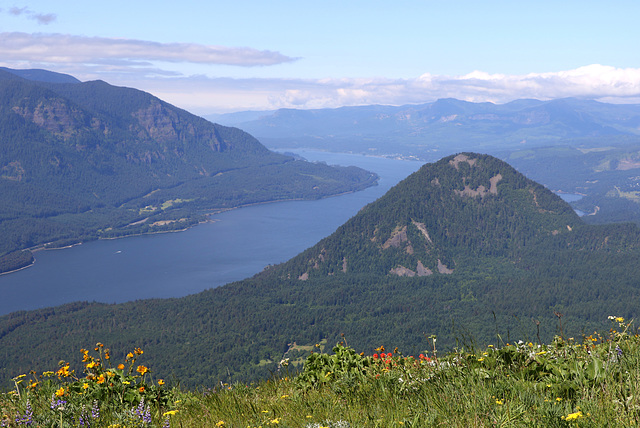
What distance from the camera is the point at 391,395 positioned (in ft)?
30.2

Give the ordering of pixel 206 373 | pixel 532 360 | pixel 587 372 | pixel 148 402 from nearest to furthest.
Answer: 1. pixel 587 372
2. pixel 532 360
3. pixel 148 402
4. pixel 206 373

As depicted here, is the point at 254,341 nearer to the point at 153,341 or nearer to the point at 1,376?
the point at 153,341

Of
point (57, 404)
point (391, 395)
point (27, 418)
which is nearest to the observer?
point (27, 418)

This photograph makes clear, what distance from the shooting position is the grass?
7.47m

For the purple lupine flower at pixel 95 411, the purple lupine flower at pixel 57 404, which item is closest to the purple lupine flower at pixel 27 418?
the purple lupine flower at pixel 57 404

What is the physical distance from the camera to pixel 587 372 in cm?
826

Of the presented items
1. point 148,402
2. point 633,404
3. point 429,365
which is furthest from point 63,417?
point 633,404

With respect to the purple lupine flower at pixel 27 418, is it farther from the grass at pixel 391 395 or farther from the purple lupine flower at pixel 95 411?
the purple lupine flower at pixel 95 411

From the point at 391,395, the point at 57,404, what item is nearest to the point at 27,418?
the point at 57,404

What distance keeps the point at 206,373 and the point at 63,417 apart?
144m

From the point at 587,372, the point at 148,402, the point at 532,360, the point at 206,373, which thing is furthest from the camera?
the point at 206,373

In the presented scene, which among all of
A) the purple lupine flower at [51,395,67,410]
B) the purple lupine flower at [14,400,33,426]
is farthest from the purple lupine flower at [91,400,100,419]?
the purple lupine flower at [14,400,33,426]

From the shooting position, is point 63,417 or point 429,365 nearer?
point 63,417

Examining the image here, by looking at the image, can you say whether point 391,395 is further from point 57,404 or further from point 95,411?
point 57,404
